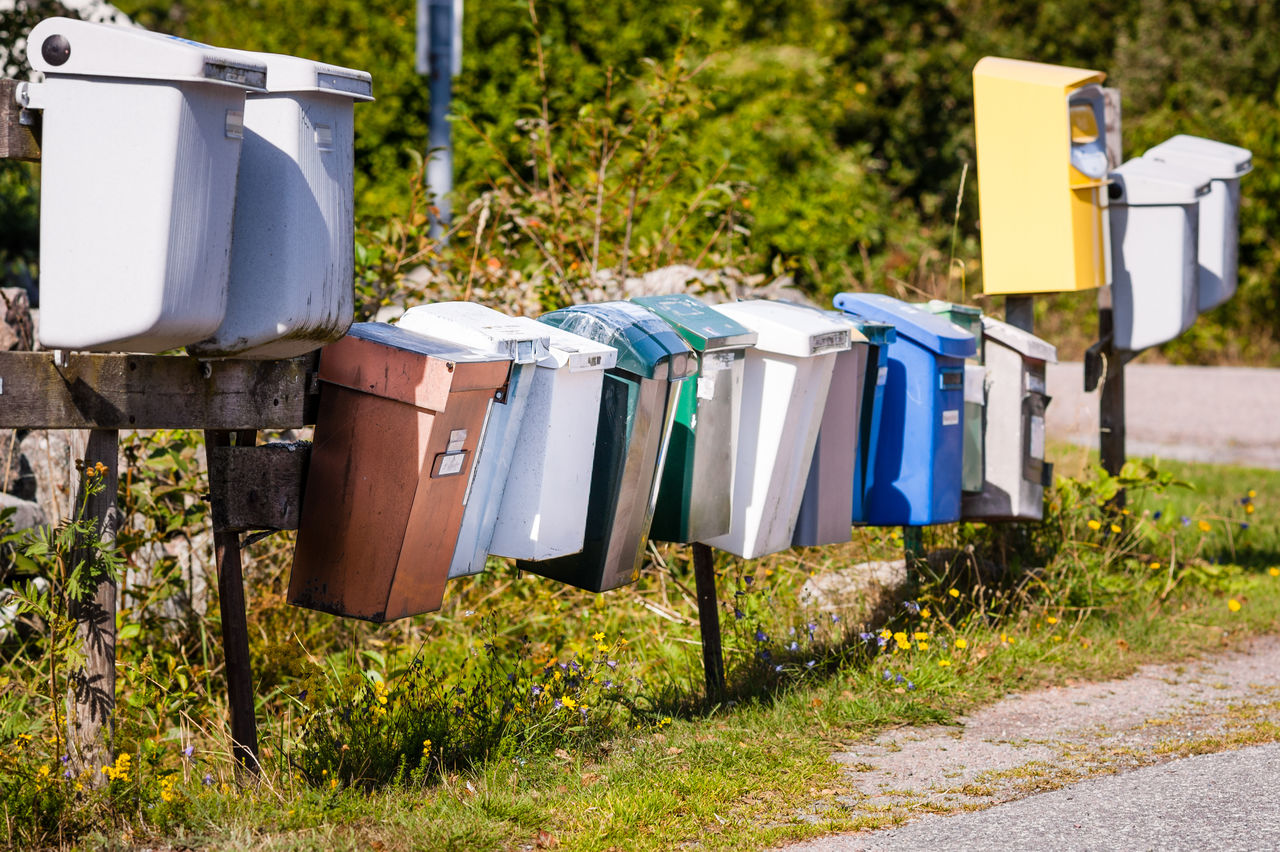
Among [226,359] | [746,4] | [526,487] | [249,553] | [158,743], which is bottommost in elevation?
[158,743]

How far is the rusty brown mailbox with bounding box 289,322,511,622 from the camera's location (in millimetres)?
3303

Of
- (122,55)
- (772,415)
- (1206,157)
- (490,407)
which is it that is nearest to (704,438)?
(772,415)

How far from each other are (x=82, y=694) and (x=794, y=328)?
2.26m

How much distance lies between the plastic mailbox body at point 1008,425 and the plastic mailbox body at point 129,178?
3238 millimetres

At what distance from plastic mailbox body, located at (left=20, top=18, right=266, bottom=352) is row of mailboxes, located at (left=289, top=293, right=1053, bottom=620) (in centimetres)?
60

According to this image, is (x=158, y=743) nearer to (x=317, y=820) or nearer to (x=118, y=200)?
(x=317, y=820)

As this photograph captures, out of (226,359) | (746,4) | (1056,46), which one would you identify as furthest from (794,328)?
(1056,46)

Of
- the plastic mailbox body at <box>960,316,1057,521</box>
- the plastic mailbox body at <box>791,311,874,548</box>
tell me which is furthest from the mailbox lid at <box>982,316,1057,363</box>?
the plastic mailbox body at <box>791,311,874,548</box>

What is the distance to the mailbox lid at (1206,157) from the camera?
19.3 feet

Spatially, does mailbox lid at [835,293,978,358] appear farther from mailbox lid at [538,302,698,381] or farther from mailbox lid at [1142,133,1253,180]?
mailbox lid at [1142,133,1253,180]

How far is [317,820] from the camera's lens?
321cm

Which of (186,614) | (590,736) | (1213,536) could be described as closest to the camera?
(590,736)

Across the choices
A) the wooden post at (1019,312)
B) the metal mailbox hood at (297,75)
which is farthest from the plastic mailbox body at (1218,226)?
the metal mailbox hood at (297,75)

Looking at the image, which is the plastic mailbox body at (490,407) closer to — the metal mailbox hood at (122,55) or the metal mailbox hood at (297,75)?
the metal mailbox hood at (297,75)
